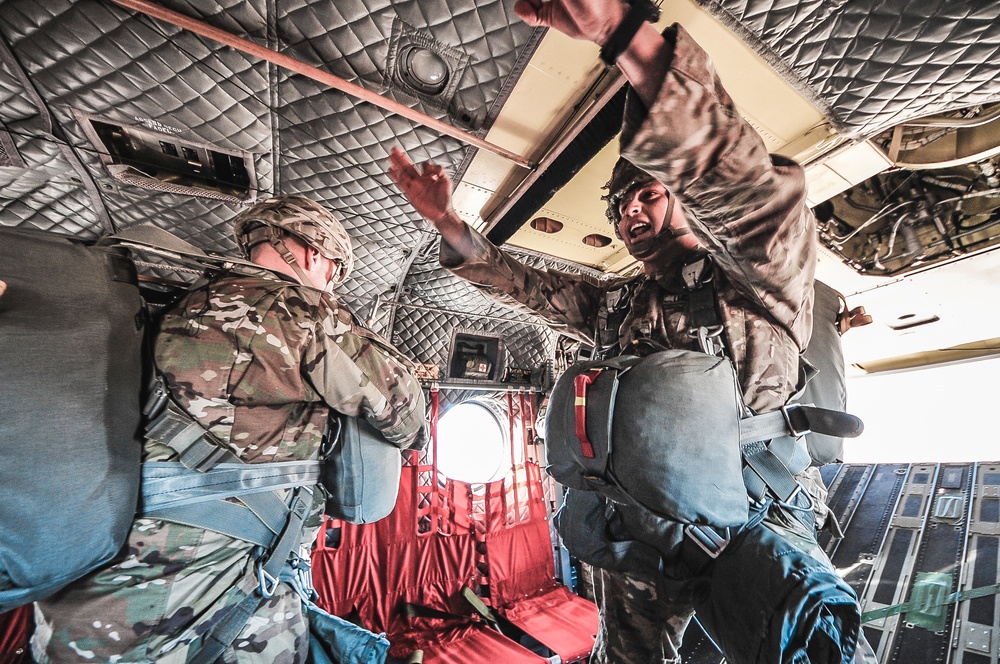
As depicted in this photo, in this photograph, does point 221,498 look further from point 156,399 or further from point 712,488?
point 712,488

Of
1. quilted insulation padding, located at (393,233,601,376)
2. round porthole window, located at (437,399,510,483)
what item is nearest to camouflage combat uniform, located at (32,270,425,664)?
quilted insulation padding, located at (393,233,601,376)

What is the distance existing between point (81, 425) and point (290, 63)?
157 cm

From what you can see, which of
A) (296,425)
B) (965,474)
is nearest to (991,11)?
(296,425)

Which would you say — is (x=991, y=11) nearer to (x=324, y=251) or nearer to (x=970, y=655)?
(x=324, y=251)

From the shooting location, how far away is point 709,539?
116cm

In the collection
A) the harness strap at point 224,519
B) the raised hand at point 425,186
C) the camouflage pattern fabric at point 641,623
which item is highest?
the raised hand at point 425,186

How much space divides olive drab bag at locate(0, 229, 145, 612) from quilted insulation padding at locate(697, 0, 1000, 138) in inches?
88.9

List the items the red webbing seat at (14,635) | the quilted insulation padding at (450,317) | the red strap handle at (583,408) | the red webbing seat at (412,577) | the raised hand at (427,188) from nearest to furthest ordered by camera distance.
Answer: the red strap handle at (583,408)
the raised hand at (427,188)
the red webbing seat at (14,635)
the red webbing seat at (412,577)
the quilted insulation padding at (450,317)

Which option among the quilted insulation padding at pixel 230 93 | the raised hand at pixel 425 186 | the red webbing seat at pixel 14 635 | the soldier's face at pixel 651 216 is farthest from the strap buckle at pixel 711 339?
the red webbing seat at pixel 14 635

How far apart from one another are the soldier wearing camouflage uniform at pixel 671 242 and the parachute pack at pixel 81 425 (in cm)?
121

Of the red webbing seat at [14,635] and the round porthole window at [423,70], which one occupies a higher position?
the round porthole window at [423,70]

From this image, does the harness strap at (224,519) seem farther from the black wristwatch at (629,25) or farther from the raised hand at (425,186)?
the black wristwatch at (629,25)

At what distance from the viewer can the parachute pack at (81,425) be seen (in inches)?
32.9

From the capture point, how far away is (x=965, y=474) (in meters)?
4.92
